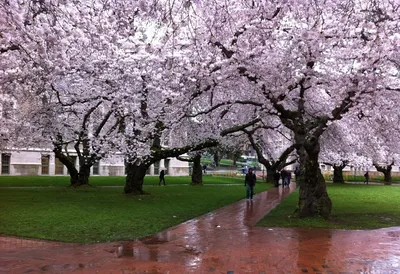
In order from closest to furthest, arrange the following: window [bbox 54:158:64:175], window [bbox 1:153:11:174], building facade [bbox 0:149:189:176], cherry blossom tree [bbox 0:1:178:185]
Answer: cherry blossom tree [bbox 0:1:178:185] < window [bbox 1:153:11:174] < building facade [bbox 0:149:189:176] < window [bbox 54:158:64:175]

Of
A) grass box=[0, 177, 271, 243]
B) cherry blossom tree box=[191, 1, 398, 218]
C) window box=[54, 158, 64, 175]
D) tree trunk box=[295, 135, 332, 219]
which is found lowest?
grass box=[0, 177, 271, 243]

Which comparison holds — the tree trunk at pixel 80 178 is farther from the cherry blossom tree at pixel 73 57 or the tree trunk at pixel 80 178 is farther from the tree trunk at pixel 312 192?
the tree trunk at pixel 312 192

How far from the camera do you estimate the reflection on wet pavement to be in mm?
7672

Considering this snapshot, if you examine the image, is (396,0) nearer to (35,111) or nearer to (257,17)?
(257,17)

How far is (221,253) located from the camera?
8945 millimetres

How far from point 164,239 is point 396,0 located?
7.66 meters

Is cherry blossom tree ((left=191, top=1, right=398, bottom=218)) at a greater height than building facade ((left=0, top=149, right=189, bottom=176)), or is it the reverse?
cherry blossom tree ((left=191, top=1, right=398, bottom=218))

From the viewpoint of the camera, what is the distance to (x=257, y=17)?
12367 mm

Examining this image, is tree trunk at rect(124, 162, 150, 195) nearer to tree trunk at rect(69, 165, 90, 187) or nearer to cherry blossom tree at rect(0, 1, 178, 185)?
cherry blossom tree at rect(0, 1, 178, 185)

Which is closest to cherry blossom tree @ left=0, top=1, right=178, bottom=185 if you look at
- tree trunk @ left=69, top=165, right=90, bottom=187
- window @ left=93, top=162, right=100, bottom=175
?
tree trunk @ left=69, top=165, right=90, bottom=187

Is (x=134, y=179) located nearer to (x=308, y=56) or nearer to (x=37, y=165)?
(x=308, y=56)

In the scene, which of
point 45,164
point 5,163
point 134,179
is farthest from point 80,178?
point 45,164

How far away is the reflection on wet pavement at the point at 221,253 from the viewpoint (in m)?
7.67

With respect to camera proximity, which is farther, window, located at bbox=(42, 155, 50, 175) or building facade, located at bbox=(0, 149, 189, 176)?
window, located at bbox=(42, 155, 50, 175)
